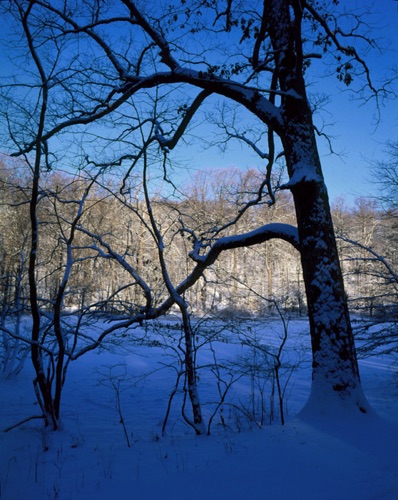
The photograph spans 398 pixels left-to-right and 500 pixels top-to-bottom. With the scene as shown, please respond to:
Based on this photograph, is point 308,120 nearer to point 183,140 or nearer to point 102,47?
point 183,140

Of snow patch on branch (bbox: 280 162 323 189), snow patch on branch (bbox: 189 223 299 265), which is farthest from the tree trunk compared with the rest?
snow patch on branch (bbox: 189 223 299 265)

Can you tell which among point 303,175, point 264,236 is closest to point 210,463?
point 264,236

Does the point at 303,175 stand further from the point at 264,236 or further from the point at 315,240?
the point at 264,236

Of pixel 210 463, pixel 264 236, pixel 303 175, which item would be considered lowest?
pixel 210 463

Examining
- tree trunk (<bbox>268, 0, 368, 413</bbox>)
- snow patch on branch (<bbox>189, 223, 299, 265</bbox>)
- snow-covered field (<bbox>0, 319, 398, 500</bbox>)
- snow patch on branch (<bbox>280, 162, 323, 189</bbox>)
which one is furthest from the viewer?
snow patch on branch (<bbox>189, 223, 299, 265</bbox>)

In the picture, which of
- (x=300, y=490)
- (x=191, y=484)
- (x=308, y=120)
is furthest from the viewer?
(x=308, y=120)

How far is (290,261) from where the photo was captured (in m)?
27.3

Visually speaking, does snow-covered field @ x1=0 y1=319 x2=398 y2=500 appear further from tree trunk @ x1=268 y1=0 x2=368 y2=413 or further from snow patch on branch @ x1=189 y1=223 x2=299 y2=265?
snow patch on branch @ x1=189 y1=223 x2=299 y2=265

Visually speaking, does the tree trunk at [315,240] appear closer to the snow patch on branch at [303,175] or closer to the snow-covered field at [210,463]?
the snow patch on branch at [303,175]

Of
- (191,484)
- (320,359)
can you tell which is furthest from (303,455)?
(320,359)

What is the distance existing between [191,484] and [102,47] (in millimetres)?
6072

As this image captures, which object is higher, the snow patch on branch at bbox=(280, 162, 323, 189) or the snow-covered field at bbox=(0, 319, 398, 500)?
the snow patch on branch at bbox=(280, 162, 323, 189)

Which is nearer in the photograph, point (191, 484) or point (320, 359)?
point (191, 484)

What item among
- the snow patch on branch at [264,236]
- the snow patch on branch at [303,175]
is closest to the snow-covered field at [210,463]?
the snow patch on branch at [264,236]
